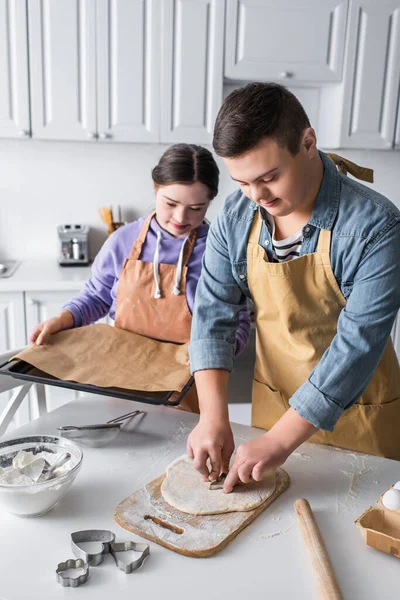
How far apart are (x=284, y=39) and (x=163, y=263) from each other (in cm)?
142

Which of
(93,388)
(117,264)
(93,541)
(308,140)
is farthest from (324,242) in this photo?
(117,264)

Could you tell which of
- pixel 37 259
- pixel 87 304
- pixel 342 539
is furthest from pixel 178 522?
pixel 37 259

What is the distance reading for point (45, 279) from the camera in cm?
242

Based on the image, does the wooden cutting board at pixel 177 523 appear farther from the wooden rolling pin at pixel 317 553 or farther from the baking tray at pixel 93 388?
the baking tray at pixel 93 388

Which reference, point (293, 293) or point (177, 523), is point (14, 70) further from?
point (177, 523)

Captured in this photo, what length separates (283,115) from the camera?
0.87 meters

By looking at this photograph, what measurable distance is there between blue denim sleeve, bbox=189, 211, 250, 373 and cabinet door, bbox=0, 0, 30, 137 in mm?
1593

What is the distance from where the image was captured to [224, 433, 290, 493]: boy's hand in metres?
0.89

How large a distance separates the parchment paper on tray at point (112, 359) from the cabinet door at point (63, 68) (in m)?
1.36

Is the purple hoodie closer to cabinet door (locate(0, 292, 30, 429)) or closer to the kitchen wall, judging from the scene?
cabinet door (locate(0, 292, 30, 429))

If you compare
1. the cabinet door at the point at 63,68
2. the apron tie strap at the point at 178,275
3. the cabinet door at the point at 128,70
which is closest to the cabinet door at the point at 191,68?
the cabinet door at the point at 128,70

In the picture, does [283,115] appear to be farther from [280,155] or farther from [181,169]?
[181,169]

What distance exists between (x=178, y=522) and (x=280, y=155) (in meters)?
0.56

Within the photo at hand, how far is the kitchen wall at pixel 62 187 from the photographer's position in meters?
2.79
